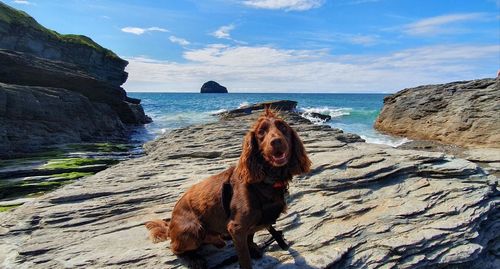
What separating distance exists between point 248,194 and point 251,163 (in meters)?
0.38

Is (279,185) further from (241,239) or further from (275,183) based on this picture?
(241,239)

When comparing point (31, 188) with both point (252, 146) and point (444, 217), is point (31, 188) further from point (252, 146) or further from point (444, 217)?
point (444, 217)

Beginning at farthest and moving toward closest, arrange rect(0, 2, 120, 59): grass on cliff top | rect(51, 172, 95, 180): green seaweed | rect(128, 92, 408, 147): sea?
1. rect(0, 2, 120, 59): grass on cliff top
2. rect(128, 92, 408, 147): sea
3. rect(51, 172, 95, 180): green seaweed

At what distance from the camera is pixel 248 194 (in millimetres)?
4758

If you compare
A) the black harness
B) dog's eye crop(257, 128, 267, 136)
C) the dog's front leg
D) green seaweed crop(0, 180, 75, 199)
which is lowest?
green seaweed crop(0, 180, 75, 199)

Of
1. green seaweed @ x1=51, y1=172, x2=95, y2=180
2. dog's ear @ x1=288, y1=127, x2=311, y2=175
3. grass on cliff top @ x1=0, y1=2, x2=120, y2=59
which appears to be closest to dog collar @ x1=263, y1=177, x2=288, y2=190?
dog's ear @ x1=288, y1=127, x2=311, y2=175

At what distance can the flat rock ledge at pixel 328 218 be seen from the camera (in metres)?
5.59

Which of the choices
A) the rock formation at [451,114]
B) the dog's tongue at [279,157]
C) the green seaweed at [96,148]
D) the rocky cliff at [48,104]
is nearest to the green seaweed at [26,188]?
the rocky cliff at [48,104]

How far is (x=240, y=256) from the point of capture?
4742mm

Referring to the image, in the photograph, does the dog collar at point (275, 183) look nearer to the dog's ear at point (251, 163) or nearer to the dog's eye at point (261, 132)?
the dog's ear at point (251, 163)

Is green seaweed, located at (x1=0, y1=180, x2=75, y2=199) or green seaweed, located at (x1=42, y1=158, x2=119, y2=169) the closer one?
green seaweed, located at (x1=0, y1=180, x2=75, y2=199)

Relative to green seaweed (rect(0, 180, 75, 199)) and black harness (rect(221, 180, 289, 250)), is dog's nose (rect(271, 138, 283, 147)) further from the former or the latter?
green seaweed (rect(0, 180, 75, 199))

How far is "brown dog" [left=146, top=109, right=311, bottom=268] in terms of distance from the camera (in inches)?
184

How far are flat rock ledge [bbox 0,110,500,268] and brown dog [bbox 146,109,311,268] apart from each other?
52cm
